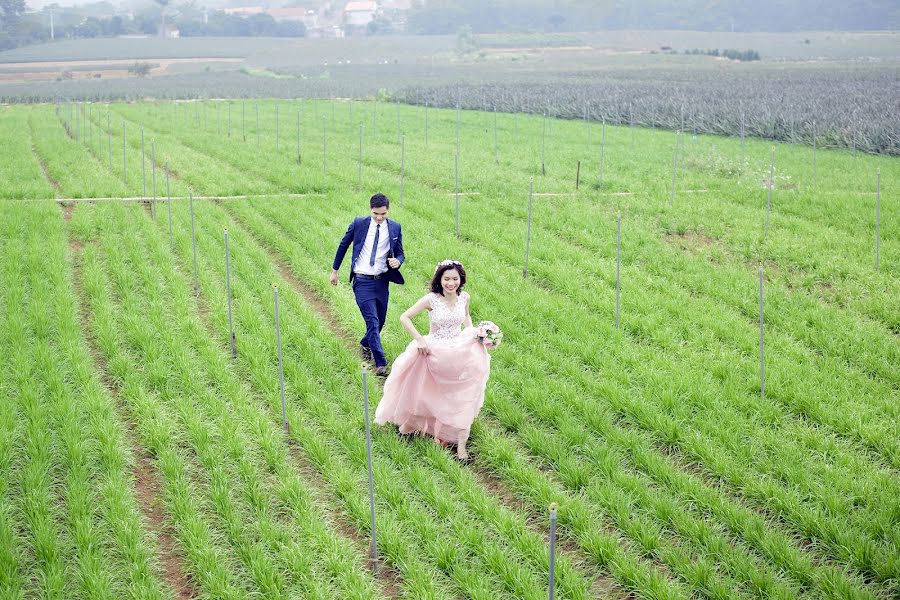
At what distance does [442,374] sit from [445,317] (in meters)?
0.48

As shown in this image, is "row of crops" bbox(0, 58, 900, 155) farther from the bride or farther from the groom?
the bride

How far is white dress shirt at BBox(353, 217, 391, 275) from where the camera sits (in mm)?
9117

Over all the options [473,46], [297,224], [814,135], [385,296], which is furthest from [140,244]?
[473,46]

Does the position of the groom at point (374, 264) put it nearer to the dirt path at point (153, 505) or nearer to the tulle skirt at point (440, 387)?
the tulle skirt at point (440, 387)

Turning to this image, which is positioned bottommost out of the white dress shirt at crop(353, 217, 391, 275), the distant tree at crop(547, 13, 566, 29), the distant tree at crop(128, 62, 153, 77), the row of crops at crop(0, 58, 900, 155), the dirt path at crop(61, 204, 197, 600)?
the dirt path at crop(61, 204, 197, 600)

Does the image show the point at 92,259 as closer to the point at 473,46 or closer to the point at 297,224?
the point at 297,224

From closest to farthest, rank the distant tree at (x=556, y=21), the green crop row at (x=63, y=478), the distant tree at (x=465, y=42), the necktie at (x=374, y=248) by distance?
the green crop row at (x=63, y=478)
the necktie at (x=374, y=248)
the distant tree at (x=465, y=42)
the distant tree at (x=556, y=21)

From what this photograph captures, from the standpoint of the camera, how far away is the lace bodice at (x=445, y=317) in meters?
7.57

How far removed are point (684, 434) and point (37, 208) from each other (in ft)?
41.8

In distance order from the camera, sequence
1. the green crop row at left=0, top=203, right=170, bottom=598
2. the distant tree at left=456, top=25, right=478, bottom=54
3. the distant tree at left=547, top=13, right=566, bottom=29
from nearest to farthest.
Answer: the green crop row at left=0, top=203, right=170, bottom=598 < the distant tree at left=456, top=25, right=478, bottom=54 < the distant tree at left=547, top=13, right=566, bottom=29

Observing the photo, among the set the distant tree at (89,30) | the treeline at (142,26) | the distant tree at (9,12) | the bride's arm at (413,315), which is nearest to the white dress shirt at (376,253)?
the bride's arm at (413,315)

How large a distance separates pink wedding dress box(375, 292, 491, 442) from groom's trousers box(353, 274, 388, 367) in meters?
1.50

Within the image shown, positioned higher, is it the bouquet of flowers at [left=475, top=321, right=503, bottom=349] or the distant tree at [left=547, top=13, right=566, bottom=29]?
the distant tree at [left=547, top=13, right=566, bottom=29]

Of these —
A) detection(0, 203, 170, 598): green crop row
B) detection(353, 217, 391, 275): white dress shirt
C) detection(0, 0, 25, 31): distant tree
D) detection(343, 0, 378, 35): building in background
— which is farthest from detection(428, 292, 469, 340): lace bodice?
detection(343, 0, 378, 35): building in background
